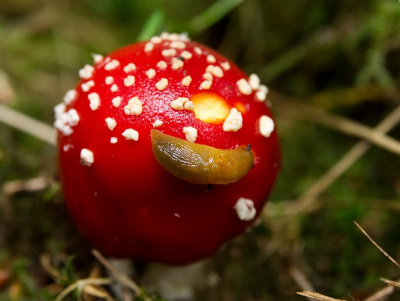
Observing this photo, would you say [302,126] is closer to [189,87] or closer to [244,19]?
[244,19]

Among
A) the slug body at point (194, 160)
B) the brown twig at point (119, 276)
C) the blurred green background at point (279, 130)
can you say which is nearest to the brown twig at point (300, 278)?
the blurred green background at point (279, 130)

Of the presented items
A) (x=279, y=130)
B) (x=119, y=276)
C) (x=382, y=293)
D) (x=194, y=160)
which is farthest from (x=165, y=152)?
(x=279, y=130)

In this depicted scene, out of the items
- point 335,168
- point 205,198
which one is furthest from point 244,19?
point 205,198

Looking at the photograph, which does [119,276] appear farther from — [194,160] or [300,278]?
[300,278]

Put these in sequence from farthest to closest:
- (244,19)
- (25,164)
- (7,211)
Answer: (244,19)
(25,164)
(7,211)

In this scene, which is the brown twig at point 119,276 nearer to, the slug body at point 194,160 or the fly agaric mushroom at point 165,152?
the fly agaric mushroom at point 165,152

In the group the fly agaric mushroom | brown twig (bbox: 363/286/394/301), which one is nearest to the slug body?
the fly agaric mushroom
